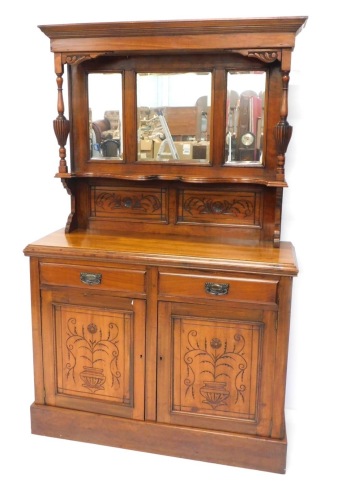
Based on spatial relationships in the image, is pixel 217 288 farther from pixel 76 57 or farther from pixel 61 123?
pixel 76 57

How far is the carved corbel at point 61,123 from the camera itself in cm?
254

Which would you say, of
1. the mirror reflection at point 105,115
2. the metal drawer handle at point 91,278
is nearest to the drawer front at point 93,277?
the metal drawer handle at point 91,278

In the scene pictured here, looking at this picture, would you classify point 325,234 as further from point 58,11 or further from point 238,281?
point 58,11

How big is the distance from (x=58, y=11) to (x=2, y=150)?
827mm

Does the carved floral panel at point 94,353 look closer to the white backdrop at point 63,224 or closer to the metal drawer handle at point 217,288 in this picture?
the white backdrop at point 63,224

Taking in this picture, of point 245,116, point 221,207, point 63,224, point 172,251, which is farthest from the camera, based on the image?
point 63,224

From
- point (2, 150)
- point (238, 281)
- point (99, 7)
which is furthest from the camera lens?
point (2, 150)

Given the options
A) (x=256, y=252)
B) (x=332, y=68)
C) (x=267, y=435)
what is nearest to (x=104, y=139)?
(x=256, y=252)

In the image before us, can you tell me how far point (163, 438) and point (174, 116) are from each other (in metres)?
1.54

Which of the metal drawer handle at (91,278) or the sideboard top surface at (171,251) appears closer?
the sideboard top surface at (171,251)

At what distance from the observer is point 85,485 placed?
2336 mm

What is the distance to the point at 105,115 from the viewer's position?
106 inches

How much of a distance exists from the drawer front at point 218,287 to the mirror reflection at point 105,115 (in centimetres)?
76

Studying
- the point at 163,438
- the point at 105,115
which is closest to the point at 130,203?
the point at 105,115
